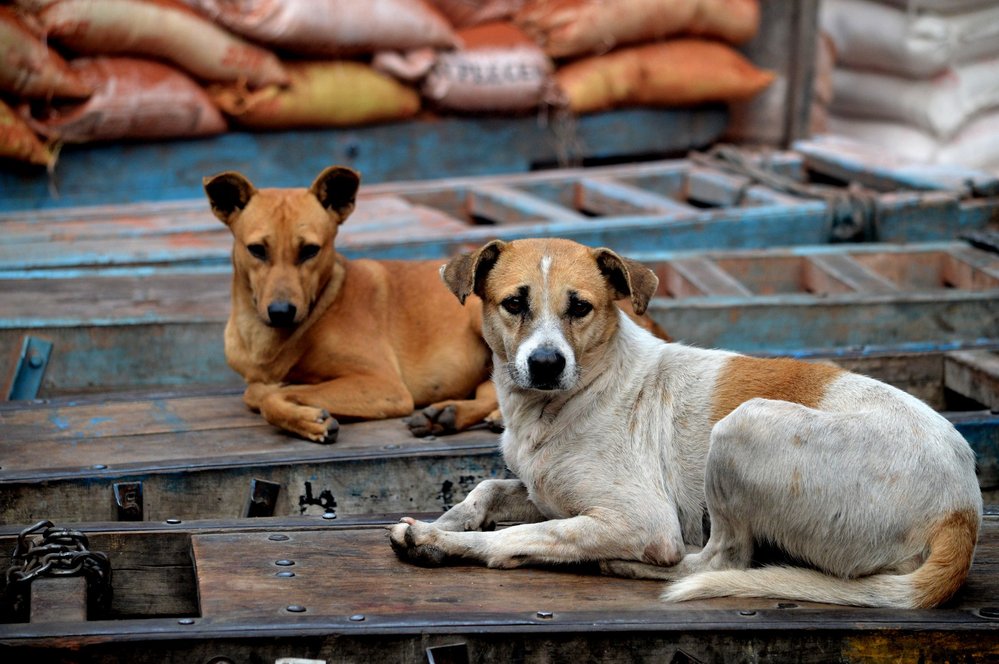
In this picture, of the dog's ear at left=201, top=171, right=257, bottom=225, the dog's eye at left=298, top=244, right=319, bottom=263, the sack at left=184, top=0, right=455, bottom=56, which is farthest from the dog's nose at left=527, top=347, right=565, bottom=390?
the sack at left=184, top=0, right=455, bottom=56

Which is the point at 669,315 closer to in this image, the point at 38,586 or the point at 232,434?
the point at 232,434

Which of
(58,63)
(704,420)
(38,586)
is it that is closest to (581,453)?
(704,420)

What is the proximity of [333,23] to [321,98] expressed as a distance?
0.48 metres

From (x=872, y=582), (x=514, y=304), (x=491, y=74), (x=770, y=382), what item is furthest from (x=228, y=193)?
(x=491, y=74)

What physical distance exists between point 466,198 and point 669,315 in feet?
9.25

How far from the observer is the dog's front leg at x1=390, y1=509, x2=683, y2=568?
122 inches

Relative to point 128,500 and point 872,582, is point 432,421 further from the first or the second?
point 872,582

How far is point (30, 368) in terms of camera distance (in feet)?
15.8

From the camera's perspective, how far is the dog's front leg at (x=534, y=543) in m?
3.11

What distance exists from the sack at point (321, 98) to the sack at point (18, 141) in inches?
45.3

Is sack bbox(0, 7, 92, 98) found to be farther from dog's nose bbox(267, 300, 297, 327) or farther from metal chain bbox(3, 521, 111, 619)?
metal chain bbox(3, 521, 111, 619)

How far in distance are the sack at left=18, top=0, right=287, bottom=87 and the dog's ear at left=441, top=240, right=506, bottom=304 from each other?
459 cm

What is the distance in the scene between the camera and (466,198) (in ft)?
25.1

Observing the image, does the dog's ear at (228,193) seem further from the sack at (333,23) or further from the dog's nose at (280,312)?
the sack at (333,23)
